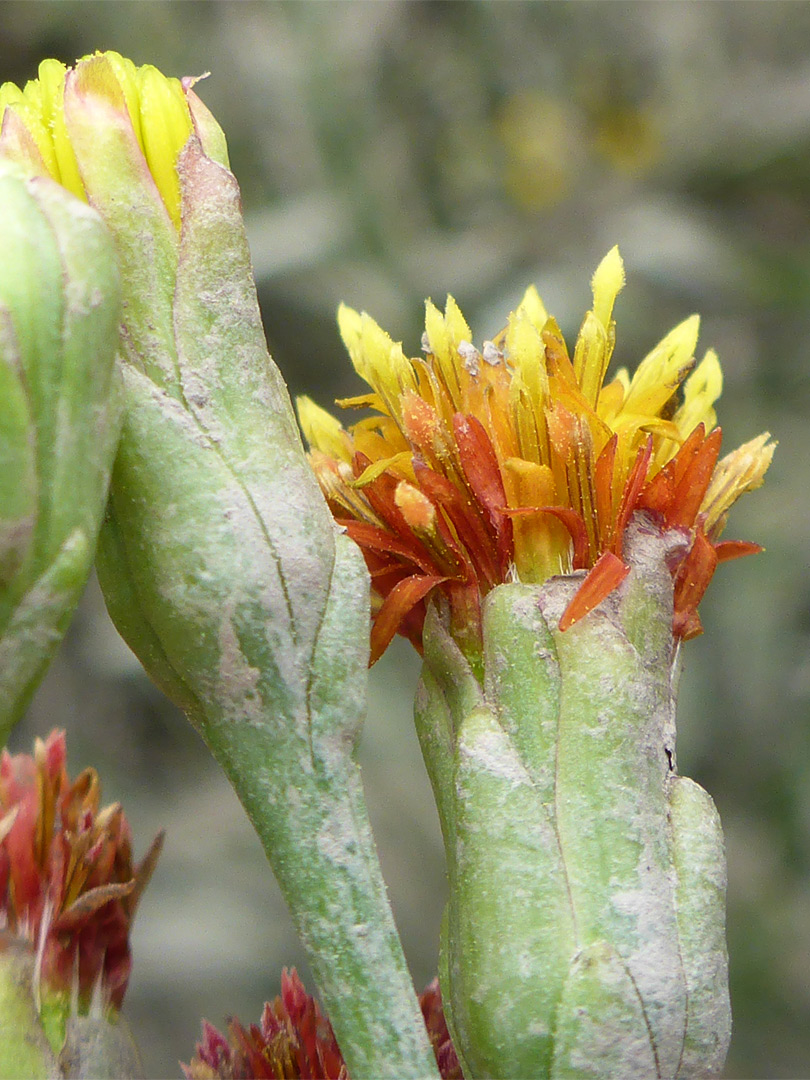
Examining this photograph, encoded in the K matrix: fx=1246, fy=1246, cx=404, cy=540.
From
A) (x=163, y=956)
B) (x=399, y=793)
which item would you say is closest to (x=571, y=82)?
(x=399, y=793)

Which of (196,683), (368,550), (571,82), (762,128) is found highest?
(571,82)

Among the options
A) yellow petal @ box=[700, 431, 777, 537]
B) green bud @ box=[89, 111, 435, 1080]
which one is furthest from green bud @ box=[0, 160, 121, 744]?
yellow petal @ box=[700, 431, 777, 537]

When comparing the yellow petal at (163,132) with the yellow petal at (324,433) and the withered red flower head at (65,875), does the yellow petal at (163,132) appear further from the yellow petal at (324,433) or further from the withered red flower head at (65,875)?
the withered red flower head at (65,875)

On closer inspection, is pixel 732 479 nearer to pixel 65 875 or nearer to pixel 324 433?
pixel 324 433

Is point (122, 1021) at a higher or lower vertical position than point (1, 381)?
lower

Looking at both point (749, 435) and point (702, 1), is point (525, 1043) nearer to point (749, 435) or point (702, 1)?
point (749, 435)

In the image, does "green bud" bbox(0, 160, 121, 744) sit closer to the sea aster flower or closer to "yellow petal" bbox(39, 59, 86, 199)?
"yellow petal" bbox(39, 59, 86, 199)
